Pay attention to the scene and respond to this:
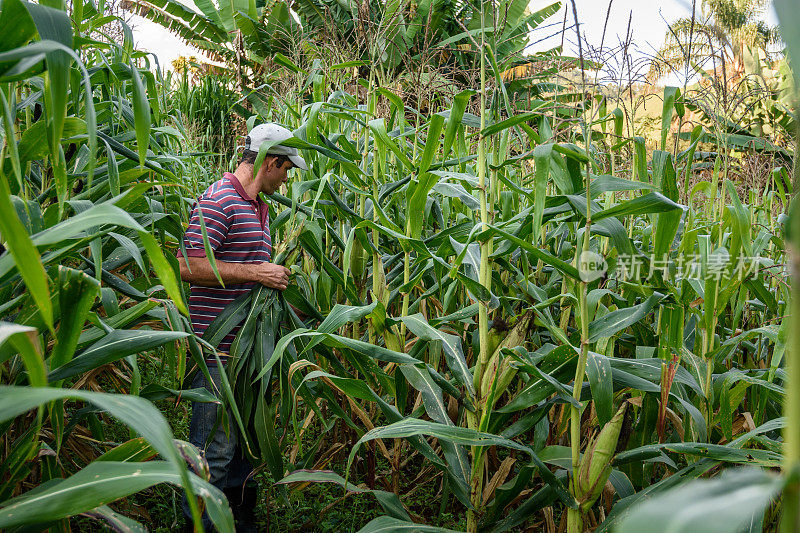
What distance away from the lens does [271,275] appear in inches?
85.3

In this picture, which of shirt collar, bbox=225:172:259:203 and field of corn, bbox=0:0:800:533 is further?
shirt collar, bbox=225:172:259:203

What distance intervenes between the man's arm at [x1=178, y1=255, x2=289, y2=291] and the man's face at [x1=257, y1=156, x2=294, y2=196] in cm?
37

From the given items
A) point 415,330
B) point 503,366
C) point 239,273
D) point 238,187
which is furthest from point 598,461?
point 238,187

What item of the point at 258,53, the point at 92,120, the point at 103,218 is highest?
the point at 258,53

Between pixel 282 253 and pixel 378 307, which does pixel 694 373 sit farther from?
pixel 282 253

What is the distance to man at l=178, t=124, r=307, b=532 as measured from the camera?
2244mm

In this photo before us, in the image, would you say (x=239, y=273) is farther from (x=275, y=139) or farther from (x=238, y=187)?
(x=275, y=139)

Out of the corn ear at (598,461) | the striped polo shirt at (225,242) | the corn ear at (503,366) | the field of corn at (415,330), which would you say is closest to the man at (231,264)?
the striped polo shirt at (225,242)

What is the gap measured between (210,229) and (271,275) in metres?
0.34

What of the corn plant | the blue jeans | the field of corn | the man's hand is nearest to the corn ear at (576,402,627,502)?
the field of corn

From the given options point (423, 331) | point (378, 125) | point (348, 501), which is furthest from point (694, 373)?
point (348, 501)

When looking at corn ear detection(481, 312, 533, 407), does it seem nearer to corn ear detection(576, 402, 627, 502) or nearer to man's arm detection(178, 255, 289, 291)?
corn ear detection(576, 402, 627, 502)

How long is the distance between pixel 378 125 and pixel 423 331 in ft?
2.33

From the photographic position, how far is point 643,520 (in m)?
0.34
